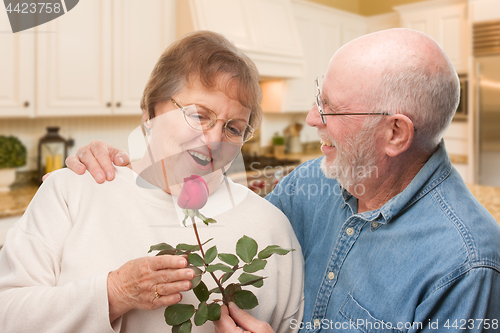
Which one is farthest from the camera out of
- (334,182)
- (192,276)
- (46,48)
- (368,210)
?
(46,48)

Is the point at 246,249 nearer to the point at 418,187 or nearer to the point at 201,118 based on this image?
the point at 201,118

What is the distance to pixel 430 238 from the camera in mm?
819

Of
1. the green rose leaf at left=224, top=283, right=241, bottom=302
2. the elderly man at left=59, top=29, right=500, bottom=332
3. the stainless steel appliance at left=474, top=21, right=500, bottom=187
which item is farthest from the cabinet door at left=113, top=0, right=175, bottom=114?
the stainless steel appliance at left=474, top=21, right=500, bottom=187

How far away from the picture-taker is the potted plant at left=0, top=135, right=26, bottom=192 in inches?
98.8

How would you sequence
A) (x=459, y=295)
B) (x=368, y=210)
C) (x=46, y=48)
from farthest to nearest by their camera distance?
(x=46, y=48) < (x=368, y=210) < (x=459, y=295)

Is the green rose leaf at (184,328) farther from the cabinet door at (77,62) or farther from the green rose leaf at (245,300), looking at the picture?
the cabinet door at (77,62)

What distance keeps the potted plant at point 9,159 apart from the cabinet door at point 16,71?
241 mm

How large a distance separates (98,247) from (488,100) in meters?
3.89

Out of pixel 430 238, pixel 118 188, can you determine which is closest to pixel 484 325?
pixel 430 238

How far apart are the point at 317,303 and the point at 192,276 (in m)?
0.46

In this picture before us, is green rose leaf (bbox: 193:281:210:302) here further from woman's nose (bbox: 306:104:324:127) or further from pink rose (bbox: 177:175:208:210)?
woman's nose (bbox: 306:104:324:127)

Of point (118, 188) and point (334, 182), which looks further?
point (334, 182)

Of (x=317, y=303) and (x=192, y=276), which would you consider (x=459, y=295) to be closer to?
(x=317, y=303)

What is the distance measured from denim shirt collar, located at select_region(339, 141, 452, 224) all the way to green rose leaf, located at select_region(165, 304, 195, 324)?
1.63 ft
